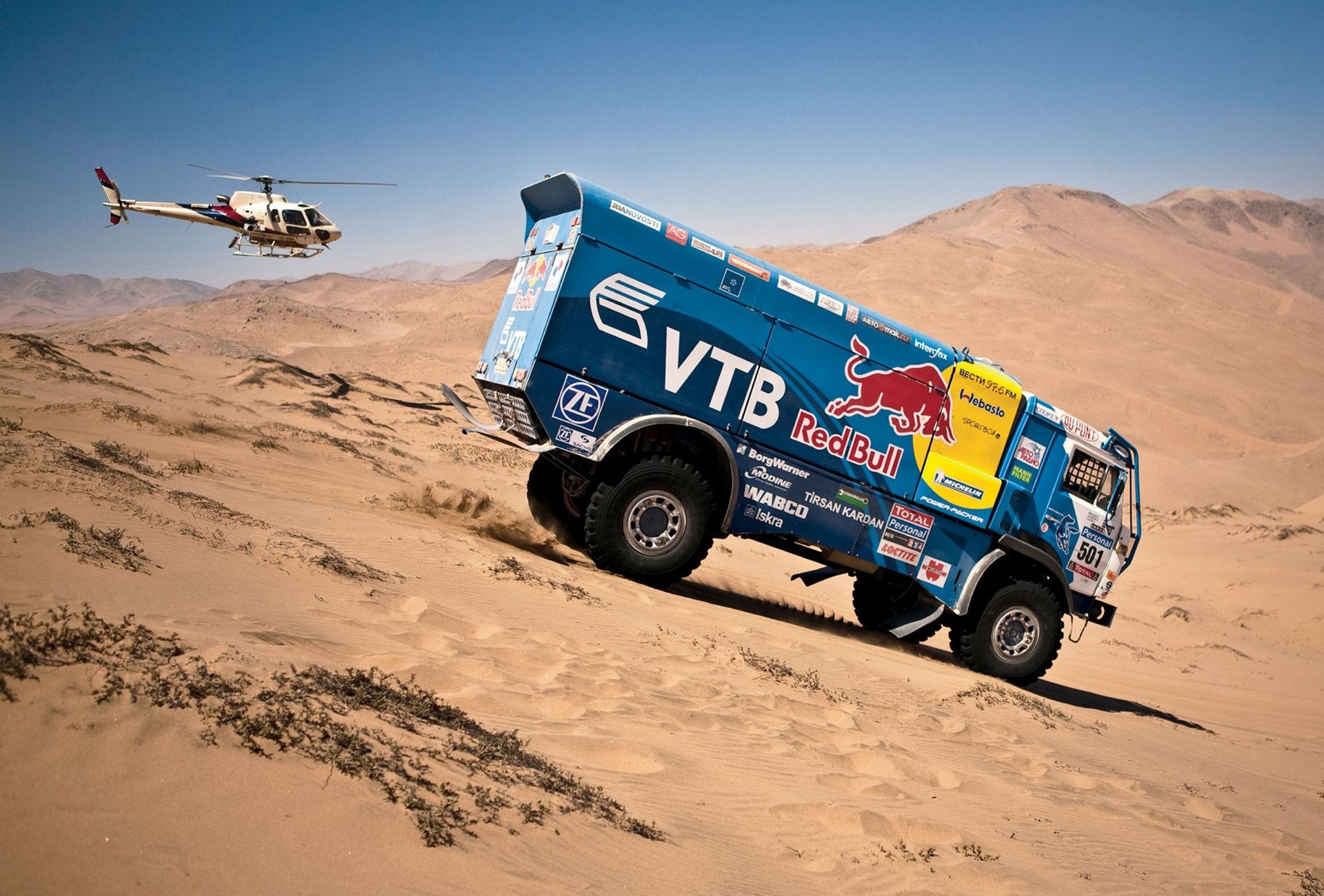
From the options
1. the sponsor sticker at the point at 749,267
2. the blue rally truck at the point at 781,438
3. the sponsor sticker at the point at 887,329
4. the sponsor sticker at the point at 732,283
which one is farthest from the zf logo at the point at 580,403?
the sponsor sticker at the point at 887,329

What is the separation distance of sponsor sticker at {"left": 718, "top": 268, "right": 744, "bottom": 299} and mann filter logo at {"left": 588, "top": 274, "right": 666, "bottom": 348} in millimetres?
619

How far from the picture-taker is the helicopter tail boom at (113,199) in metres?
26.7

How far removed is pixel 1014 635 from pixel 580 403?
5.67 meters

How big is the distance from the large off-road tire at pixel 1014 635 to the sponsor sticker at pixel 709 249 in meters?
4.86

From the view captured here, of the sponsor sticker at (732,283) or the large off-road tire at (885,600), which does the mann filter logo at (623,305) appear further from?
the large off-road tire at (885,600)

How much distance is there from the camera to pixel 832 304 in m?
9.11

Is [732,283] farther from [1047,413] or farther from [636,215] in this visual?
[1047,413]

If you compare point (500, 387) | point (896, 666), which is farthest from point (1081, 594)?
point (500, 387)

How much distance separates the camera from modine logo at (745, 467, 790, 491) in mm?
8898

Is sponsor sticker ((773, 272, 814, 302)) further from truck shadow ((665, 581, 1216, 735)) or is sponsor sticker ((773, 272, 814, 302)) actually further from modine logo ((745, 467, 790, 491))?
truck shadow ((665, 581, 1216, 735))

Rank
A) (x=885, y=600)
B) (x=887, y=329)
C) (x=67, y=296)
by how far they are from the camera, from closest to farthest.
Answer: (x=887, y=329)
(x=885, y=600)
(x=67, y=296)

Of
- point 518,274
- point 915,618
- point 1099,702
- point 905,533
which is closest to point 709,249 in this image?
point 518,274

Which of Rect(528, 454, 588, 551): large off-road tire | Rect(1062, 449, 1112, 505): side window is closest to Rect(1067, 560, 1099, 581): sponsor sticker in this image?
Rect(1062, 449, 1112, 505): side window

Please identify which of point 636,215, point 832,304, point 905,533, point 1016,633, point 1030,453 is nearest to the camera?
point 636,215
